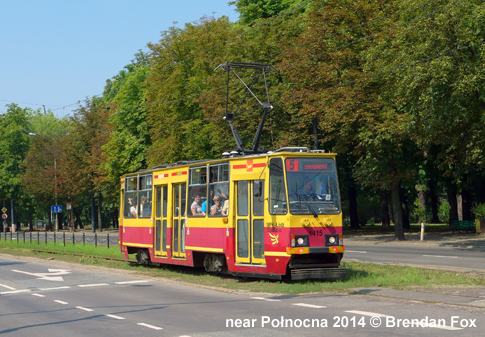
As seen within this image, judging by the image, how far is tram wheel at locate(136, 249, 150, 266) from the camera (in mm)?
25003

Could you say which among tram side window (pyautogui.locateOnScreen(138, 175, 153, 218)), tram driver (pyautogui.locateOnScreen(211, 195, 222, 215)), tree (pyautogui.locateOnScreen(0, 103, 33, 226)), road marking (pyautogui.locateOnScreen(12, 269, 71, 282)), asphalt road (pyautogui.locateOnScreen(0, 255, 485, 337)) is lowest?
asphalt road (pyautogui.locateOnScreen(0, 255, 485, 337))

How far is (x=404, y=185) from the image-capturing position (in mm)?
43312

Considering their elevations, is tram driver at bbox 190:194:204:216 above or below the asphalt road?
above

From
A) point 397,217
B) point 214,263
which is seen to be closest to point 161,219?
point 214,263

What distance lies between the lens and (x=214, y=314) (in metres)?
12.5

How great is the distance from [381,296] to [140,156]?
49805 mm

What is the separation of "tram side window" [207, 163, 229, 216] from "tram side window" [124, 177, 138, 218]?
20.6 ft

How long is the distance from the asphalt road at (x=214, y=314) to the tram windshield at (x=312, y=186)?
302 centimetres

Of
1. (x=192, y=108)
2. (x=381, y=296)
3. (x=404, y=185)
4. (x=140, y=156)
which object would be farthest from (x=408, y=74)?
(x=140, y=156)

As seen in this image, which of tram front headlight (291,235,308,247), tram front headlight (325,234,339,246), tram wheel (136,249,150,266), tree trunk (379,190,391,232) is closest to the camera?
tram front headlight (291,235,308,247)

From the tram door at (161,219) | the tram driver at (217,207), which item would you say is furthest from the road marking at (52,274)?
the tram driver at (217,207)

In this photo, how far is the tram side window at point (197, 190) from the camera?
810 inches

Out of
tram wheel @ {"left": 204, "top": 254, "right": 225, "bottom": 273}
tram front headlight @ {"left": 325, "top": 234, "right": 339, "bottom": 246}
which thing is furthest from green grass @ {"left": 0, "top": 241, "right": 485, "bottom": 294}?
tram front headlight @ {"left": 325, "top": 234, "right": 339, "bottom": 246}

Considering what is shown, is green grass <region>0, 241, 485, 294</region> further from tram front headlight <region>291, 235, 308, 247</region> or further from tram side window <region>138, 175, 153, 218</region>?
tram side window <region>138, 175, 153, 218</region>
